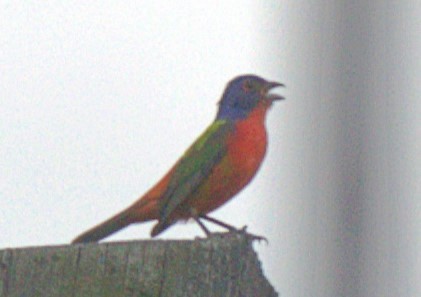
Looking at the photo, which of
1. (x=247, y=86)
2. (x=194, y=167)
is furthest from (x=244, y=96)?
(x=194, y=167)

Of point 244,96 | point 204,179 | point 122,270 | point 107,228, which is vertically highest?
point 244,96

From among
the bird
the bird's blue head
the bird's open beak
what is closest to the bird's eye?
the bird's blue head

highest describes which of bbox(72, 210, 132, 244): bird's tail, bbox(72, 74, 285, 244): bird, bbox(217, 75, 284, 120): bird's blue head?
bbox(217, 75, 284, 120): bird's blue head

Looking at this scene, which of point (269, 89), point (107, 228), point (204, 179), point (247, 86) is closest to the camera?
point (107, 228)

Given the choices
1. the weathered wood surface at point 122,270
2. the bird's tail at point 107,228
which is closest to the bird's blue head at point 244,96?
the bird's tail at point 107,228

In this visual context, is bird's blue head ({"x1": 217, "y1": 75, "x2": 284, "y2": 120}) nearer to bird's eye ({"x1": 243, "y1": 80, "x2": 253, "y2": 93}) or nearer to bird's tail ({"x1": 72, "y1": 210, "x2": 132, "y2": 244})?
bird's eye ({"x1": 243, "y1": 80, "x2": 253, "y2": 93})

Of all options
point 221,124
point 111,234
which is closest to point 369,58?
point 111,234

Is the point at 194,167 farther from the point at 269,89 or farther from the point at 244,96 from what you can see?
the point at 269,89
